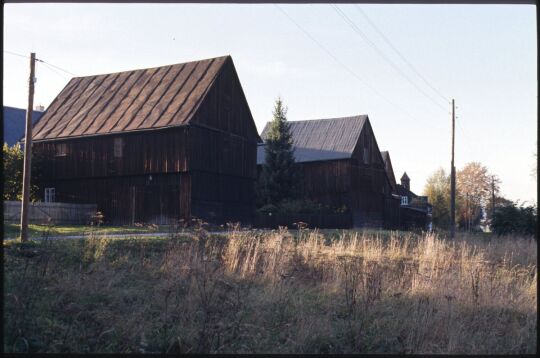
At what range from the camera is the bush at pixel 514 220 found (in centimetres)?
3447

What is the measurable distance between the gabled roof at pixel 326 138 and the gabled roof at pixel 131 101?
15.8 metres

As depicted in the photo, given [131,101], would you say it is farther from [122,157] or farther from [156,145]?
[156,145]

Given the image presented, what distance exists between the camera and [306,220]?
4034 centimetres

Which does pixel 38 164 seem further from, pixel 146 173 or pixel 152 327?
pixel 152 327

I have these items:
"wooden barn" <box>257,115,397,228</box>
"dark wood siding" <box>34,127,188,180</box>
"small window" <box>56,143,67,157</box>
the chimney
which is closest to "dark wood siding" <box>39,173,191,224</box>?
"dark wood siding" <box>34,127,188,180</box>

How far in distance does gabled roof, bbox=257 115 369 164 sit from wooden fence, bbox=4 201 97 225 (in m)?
19.9

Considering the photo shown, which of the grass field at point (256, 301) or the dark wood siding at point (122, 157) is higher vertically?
the dark wood siding at point (122, 157)

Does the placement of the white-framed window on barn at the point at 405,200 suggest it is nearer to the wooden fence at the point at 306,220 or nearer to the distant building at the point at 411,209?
the distant building at the point at 411,209

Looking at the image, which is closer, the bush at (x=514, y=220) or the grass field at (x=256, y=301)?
the grass field at (x=256, y=301)

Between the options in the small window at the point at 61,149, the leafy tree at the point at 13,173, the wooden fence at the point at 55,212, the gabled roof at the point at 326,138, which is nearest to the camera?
the wooden fence at the point at 55,212

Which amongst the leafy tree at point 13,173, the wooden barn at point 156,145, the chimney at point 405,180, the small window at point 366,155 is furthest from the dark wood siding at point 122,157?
the chimney at point 405,180

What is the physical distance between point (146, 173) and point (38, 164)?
7.18m

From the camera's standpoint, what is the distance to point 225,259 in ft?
47.0

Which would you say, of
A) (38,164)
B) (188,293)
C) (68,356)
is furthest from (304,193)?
(68,356)
